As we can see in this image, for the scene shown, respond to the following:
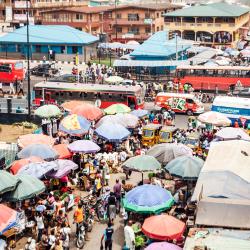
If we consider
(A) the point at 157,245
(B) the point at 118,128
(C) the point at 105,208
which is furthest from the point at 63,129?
(A) the point at 157,245

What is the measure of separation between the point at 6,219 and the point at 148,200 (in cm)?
448

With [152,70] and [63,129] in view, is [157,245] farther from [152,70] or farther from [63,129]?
[152,70]

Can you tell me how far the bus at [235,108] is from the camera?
108 feet

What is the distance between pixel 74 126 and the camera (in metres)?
27.0

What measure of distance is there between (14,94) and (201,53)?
22.9 metres

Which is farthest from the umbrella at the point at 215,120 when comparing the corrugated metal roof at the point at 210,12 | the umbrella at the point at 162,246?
the corrugated metal roof at the point at 210,12

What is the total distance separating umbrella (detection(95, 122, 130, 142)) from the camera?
2555 cm

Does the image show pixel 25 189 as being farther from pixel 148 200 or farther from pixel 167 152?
pixel 167 152

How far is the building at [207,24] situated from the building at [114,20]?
3610 mm

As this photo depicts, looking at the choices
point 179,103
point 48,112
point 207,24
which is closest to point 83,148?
point 48,112

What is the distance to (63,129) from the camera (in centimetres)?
2695

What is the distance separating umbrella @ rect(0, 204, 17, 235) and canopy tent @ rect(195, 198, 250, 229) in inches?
218

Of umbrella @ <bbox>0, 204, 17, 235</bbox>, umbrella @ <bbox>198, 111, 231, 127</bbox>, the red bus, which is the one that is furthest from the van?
umbrella @ <bbox>0, 204, 17, 235</bbox>

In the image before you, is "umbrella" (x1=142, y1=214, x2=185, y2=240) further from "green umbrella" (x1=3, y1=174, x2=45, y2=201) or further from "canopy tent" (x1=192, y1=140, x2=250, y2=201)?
"green umbrella" (x1=3, y1=174, x2=45, y2=201)
